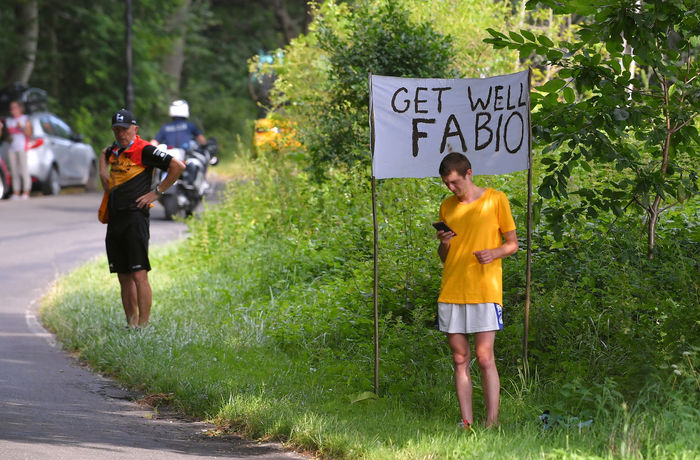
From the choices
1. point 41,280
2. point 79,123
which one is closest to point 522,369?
point 41,280

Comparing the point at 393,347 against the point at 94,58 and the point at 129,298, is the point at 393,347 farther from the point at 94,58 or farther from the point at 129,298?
the point at 94,58

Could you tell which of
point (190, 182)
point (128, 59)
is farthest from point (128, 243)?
point (128, 59)

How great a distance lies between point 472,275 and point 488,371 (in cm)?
58

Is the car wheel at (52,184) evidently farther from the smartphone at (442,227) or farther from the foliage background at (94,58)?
the smartphone at (442,227)

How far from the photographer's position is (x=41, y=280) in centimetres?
1486

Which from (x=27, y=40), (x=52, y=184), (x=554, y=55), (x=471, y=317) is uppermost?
(x=27, y=40)

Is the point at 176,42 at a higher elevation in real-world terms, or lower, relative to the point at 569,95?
higher

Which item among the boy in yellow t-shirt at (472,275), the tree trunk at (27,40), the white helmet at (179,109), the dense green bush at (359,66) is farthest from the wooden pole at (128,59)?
the boy in yellow t-shirt at (472,275)

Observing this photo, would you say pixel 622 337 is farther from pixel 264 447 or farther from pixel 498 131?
pixel 264 447

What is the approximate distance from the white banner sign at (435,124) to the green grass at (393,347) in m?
1.22

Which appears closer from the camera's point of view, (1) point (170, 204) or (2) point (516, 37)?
(2) point (516, 37)

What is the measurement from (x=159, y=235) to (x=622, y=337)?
12877mm

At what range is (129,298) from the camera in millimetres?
10250

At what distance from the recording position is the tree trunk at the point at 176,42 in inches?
1568
